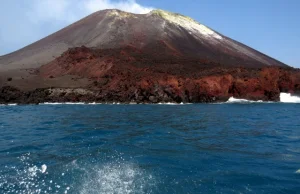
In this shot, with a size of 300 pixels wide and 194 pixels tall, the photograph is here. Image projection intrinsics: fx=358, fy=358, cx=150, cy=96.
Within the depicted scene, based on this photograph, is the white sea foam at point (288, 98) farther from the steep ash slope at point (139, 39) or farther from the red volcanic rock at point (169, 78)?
the steep ash slope at point (139, 39)

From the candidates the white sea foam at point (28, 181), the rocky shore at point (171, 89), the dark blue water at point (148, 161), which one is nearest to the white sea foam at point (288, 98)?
the rocky shore at point (171, 89)

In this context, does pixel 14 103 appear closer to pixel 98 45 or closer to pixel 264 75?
pixel 98 45

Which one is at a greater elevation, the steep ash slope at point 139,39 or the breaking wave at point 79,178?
the steep ash slope at point 139,39

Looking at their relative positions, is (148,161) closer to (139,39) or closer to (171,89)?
(171,89)

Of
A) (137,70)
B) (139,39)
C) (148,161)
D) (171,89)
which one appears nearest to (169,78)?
(171,89)

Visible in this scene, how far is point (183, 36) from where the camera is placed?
74.3m

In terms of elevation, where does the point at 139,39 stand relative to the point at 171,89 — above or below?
above

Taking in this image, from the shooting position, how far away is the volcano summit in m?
44.5

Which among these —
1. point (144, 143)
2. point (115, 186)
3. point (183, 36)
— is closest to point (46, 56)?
point (183, 36)

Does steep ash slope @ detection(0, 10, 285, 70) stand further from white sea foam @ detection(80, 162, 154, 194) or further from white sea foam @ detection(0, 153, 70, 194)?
white sea foam @ detection(0, 153, 70, 194)

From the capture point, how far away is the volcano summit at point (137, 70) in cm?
4453

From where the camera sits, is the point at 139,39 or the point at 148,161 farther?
the point at 139,39

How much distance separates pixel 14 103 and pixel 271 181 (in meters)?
38.6

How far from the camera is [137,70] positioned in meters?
50.3
